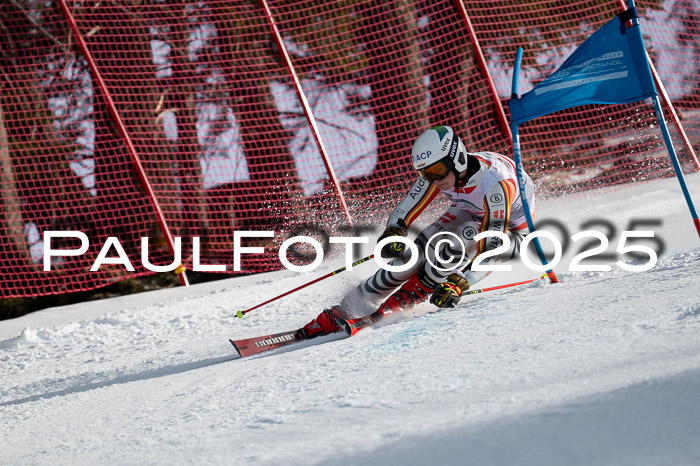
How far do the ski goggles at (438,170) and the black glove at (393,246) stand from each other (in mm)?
426

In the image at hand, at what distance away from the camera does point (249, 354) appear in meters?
3.81

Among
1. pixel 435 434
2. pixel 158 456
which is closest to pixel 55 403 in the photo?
pixel 158 456

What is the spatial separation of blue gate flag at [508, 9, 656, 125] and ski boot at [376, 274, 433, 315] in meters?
1.27

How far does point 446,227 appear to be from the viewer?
4289mm

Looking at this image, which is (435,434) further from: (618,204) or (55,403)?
(618,204)

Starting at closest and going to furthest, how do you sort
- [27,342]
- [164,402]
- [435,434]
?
[435,434] → [164,402] → [27,342]

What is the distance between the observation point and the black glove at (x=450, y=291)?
3863 mm

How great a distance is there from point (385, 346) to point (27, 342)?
3.30 meters

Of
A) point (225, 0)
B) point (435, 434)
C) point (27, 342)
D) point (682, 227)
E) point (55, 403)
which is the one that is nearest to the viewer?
point (435, 434)

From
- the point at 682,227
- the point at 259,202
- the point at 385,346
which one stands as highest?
the point at 259,202

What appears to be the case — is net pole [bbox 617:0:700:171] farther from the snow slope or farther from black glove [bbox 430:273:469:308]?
black glove [bbox 430:273:469:308]

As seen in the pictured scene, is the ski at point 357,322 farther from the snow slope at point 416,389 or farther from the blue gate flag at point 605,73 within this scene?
the blue gate flag at point 605,73

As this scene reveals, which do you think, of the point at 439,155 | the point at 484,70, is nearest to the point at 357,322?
the point at 439,155

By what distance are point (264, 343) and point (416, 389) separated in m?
1.67
